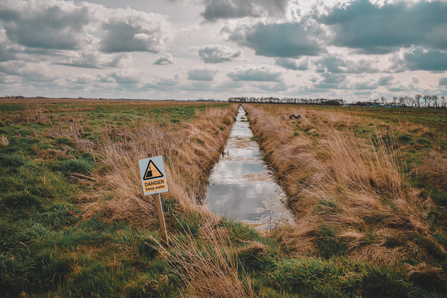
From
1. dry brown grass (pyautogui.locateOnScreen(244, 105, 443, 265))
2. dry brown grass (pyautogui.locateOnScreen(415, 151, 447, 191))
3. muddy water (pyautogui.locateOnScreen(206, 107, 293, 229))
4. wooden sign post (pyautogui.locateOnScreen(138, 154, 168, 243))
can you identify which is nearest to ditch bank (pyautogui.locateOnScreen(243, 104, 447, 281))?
dry brown grass (pyautogui.locateOnScreen(244, 105, 443, 265))

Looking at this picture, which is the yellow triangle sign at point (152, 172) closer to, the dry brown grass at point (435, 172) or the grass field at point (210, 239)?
the grass field at point (210, 239)

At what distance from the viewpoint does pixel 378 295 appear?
2816 millimetres

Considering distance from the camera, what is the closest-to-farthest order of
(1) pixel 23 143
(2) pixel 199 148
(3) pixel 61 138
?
(1) pixel 23 143 → (3) pixel 61 138 → (2) pixel 199 148

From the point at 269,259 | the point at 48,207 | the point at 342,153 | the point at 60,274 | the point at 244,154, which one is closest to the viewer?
the point at 60,274

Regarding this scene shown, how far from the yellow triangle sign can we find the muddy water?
291 cm

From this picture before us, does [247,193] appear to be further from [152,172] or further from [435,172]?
[152,172]

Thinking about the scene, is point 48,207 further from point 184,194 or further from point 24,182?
point 184,194

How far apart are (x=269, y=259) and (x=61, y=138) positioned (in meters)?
11.2

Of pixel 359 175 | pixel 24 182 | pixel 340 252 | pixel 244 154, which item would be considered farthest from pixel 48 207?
pixel 244 154

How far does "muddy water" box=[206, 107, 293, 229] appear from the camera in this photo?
271 inches

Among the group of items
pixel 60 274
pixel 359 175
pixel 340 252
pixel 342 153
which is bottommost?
pixel 340 252

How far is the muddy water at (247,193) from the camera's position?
6.89 meters

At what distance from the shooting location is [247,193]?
28.7 feet

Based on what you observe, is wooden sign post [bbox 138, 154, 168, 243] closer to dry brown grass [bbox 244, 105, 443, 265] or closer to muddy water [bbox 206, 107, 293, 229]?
dry brown grass [bbox 244, 105, 443, 265]
